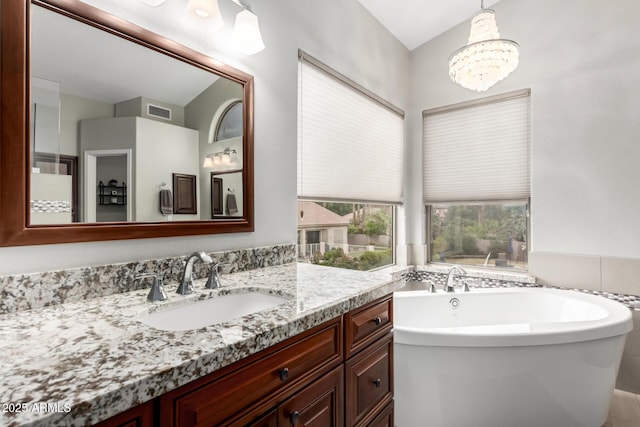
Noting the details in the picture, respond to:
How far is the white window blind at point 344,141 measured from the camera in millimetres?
2193

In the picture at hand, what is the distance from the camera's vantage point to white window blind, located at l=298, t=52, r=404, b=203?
7.20 feet

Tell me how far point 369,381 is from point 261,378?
0.60 m

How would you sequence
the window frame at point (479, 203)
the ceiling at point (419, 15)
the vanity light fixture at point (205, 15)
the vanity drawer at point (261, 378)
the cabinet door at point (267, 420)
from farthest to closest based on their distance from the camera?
the window frame at point (479, 203) < the ceiling at point (419, 15) < the vanity light fixture at point (205, 15) < the cabinet door at point (267, 420) < the vanity drawer at point (261, 378)

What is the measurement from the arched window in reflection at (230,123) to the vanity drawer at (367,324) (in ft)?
3.25

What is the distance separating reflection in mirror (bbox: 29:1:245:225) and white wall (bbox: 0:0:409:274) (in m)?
0.11

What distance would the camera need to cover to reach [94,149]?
3.69 feet

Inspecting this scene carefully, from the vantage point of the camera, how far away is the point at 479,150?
3.14 meters

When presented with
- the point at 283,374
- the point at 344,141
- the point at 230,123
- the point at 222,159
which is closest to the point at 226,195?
the point at 222,159

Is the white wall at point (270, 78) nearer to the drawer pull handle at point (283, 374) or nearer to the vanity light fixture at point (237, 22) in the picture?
the vanity light fixture at point (237, 22)

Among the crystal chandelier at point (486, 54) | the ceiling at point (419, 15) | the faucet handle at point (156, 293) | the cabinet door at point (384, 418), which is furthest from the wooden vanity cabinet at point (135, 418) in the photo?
the ceiling at point (419, 15)

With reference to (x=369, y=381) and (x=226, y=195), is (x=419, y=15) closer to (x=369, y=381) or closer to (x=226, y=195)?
(x=226, y=195)

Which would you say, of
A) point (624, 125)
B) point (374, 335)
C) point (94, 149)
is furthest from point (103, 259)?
point (624, 125)

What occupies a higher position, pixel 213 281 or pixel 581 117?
pixel 581 117

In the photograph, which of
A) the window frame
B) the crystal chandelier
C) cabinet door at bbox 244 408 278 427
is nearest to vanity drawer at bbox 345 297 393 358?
cabinet door at bbox 244 408 278 427
